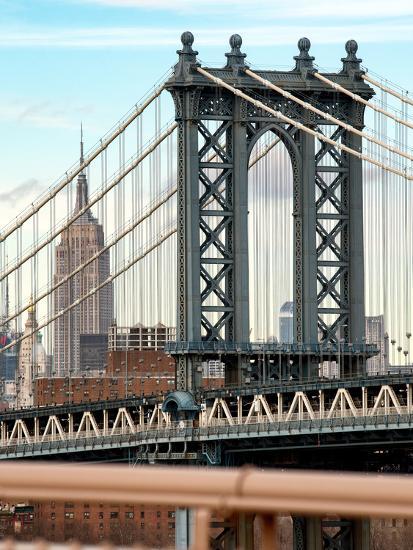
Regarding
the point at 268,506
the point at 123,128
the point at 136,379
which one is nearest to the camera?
the point at 268,506

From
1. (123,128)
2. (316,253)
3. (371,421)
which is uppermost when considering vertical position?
(123,128)

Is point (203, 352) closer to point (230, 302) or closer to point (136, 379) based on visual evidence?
point (230, 302)

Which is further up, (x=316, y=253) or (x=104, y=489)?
(x=316, y=253)

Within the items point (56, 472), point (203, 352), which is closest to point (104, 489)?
point (56, 472)

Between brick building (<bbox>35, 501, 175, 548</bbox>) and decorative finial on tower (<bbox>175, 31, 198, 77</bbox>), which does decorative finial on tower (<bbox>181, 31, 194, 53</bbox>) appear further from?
brick building (<bbox>35, 501, 175, 548</bbox>)

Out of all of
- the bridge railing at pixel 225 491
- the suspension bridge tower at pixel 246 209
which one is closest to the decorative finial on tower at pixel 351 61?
the suspension bridge tower at pixel 246 209

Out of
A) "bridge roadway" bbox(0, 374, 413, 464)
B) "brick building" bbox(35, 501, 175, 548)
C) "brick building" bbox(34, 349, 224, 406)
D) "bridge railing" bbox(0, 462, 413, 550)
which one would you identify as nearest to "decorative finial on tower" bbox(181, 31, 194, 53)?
"bridge roadway" bbox(0, 374, 413, 464)

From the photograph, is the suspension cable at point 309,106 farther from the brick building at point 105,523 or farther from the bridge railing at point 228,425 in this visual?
the brick building at point 105,523
